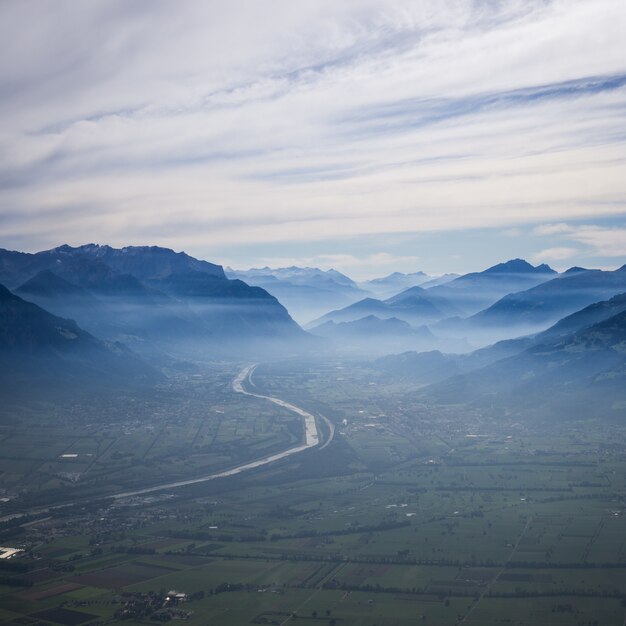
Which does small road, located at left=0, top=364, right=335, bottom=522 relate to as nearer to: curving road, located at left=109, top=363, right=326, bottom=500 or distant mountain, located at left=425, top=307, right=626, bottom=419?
curving road, located at left=109, top=363, right=326, bottom=500

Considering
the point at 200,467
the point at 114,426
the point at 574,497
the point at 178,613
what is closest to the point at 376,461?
the point at 200,467

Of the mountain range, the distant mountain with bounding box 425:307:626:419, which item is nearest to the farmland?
the distant mountain with bounding box 425:307:626:419

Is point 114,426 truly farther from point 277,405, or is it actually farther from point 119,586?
point 119,586

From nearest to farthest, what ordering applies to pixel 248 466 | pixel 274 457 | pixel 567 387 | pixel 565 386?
pixel 248 466 < pixel 274 457 < pixel 567 387 < pixel 565 386

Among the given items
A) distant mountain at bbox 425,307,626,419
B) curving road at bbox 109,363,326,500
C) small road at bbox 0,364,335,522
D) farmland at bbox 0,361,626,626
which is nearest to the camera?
farmland at bbox 0,361,626,626

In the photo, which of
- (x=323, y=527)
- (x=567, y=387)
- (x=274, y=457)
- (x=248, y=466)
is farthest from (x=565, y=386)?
(x=323, y=527)

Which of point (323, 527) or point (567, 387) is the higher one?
point (323, 527)

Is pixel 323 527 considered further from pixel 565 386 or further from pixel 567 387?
pixel 565 386
